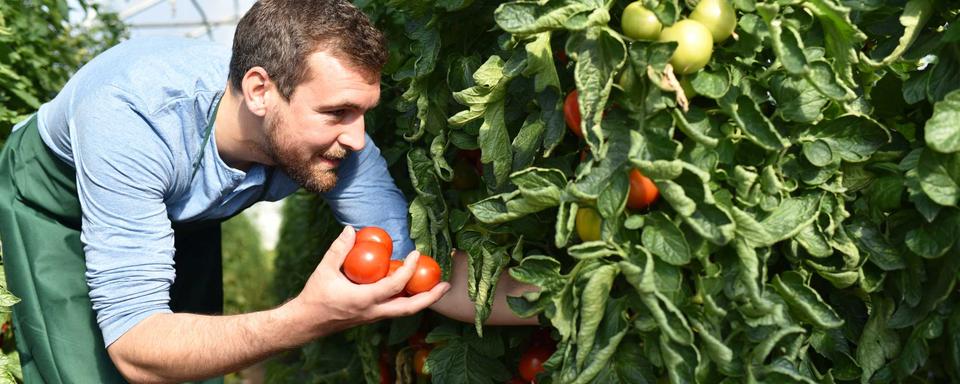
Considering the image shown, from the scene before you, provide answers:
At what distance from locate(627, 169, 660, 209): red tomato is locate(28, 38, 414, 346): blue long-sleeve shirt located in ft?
2.46

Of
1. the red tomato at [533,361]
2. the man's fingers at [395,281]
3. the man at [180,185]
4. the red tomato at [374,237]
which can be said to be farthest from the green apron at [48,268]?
the red tomato at [533,361]

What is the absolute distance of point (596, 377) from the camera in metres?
1.29

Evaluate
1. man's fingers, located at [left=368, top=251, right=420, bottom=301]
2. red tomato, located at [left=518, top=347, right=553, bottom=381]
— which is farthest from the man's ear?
red tomato, located at [left=518, top=347, right=553, bottom=381]

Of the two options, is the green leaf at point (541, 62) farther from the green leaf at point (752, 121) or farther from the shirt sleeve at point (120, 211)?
the shirt sleeve at point (120, 211)

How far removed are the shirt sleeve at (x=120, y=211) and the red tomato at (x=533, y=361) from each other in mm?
673

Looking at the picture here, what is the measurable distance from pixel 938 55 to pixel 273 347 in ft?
3.73

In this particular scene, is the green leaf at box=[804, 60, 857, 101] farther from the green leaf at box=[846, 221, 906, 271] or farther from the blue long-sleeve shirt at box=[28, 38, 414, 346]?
the blue long-sleeve shirt at box=[28, 38, 414, 346]

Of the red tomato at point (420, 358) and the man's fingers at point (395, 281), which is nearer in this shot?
the man's fingers at point (395, 281)

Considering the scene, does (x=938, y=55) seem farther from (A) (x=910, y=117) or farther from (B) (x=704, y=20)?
(B) (x=704, y=20)

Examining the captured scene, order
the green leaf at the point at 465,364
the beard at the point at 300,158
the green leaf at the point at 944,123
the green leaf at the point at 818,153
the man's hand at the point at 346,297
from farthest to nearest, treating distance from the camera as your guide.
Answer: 1. the beard at the point at 300,158
2. the green leaf at the point at 465,364
3. the man's hand at the point at 346,297
4. the green leaf at the point at 818,153
5. the green leaf at the point at 944,123

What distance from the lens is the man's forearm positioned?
1676mm

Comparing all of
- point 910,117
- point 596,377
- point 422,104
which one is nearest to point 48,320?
point 422,104

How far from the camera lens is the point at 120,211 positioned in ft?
5.77

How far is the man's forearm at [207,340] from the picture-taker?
1676 millimetres
